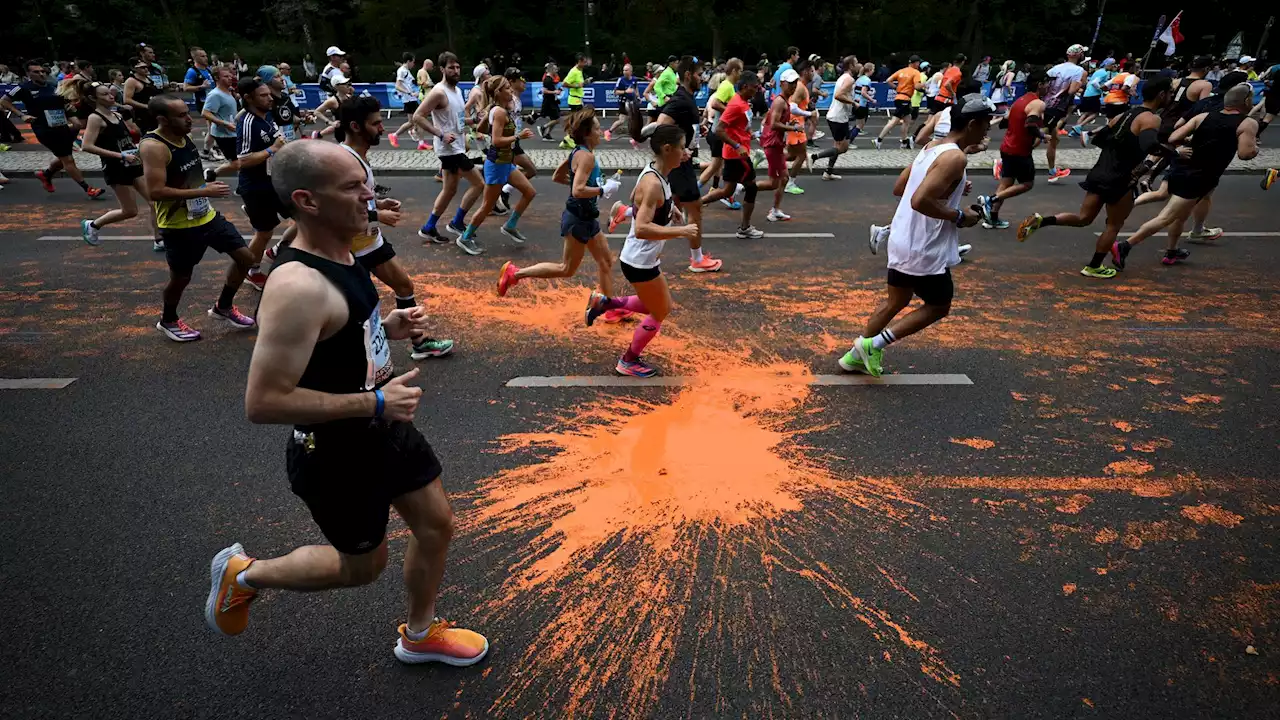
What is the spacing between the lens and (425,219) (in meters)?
10.0

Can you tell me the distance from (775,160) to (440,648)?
7.86m

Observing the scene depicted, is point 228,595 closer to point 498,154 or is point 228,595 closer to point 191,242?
point 191,242

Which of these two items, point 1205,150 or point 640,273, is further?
point 1205,150

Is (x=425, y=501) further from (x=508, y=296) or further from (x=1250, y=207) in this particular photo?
(x=1250, y=207)

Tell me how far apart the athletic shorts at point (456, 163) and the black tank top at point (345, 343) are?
6.56 metres

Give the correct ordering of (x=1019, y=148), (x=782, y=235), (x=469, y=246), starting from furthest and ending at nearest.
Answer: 1. (x=782, y=235)
2. (x=1019, y=148)
3. (x=469, y=246)

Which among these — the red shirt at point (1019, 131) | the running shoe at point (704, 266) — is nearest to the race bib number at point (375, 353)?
the running shoe at point (704, 266)

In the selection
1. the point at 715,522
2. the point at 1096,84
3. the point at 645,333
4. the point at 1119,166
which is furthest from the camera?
the point at 1096,84

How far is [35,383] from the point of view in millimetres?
5297

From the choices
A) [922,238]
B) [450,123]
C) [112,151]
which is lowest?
[922,238]

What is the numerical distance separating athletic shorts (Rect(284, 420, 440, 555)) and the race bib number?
0.15m

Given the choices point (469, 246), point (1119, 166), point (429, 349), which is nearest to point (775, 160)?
point (1119, 166)

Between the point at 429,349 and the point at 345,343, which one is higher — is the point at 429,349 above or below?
below

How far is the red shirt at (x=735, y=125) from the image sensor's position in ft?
28.3
